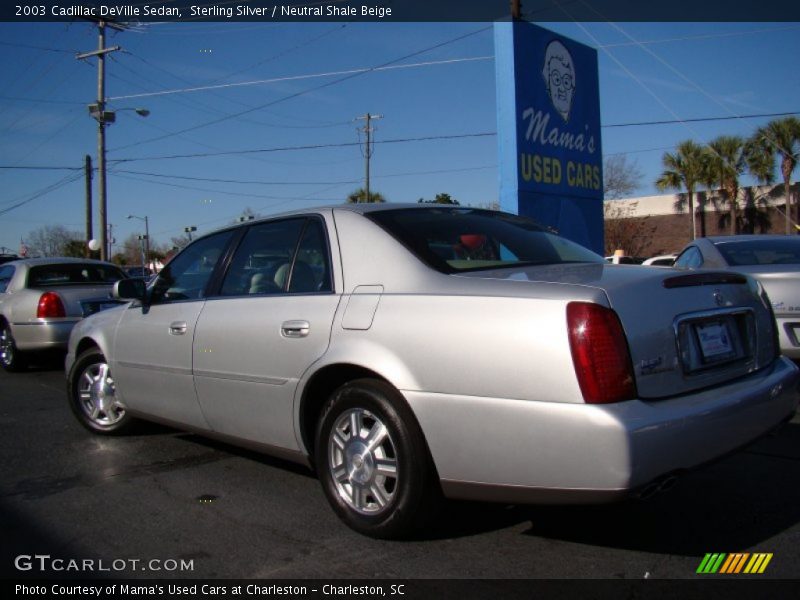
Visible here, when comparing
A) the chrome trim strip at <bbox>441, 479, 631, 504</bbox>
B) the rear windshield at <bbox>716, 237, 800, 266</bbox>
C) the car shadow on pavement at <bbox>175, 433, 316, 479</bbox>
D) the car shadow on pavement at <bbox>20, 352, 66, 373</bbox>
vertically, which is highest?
the rear windshield at <bbox>716, 237, 800, 266</bbox>

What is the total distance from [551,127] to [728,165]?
26.0m

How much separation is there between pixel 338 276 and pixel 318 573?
1.36 meters

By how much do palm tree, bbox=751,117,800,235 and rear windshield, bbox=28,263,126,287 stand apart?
94.6ft

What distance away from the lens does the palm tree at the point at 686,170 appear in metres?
34.2

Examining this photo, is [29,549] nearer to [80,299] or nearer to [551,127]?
[80,299]

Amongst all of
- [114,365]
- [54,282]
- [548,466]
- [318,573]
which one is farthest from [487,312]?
[54,282]

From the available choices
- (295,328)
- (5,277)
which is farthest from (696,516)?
(5,277)

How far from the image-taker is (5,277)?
9352 millimetres

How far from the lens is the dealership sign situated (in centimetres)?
1058

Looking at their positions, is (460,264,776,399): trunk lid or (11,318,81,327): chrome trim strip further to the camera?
(11,318,81,327): chrome trim strip

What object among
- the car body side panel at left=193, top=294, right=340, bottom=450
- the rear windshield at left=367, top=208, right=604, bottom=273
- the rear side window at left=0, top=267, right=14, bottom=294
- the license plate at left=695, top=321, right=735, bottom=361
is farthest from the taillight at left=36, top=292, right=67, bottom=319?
the license plate at left=695, top=321, right=735, bottom=361

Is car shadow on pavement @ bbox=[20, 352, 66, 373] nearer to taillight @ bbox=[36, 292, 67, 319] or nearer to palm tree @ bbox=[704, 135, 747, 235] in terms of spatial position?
taillight @ bbox=[36, 292, 67, 319]

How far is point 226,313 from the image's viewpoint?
3.97 meters

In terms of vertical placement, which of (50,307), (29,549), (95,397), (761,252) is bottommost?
(29,549)
